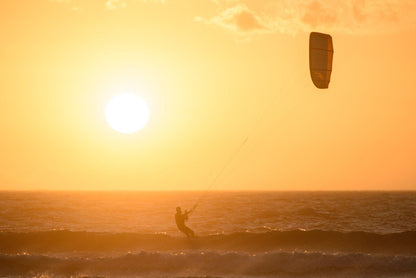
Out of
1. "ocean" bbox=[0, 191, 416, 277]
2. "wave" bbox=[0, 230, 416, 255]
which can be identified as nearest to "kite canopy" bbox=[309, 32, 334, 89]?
"ocean" bbox=[0, 191, 416, 277]

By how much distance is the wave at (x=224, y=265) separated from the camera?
19438 millimetres

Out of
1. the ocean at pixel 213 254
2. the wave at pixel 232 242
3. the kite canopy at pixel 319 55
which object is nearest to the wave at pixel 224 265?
the ocean at pixel 213 254

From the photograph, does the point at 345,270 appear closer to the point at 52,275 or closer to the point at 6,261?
the point at 52,275

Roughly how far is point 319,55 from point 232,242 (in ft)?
31.9

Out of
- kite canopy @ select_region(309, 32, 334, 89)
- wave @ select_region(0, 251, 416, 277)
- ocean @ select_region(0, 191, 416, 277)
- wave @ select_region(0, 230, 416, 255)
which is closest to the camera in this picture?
wave @ select_region(0, 251, 416, 277)

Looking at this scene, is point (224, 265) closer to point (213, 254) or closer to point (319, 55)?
point (213, 254)

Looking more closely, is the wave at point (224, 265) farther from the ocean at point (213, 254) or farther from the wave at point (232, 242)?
the wave at point (232, 242)

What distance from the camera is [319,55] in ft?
73.0

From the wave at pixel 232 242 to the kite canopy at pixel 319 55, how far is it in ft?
26.4

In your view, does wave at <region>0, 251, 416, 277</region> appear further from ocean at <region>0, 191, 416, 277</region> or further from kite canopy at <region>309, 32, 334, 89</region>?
kite canopy at <region>309, 32, 334, 89</region>

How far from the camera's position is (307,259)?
2027cm

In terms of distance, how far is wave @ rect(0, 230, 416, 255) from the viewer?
25.0 metres

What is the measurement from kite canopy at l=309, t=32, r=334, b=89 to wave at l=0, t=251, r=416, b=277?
7199mm

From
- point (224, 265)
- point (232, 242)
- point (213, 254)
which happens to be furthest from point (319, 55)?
point (232, 242)
